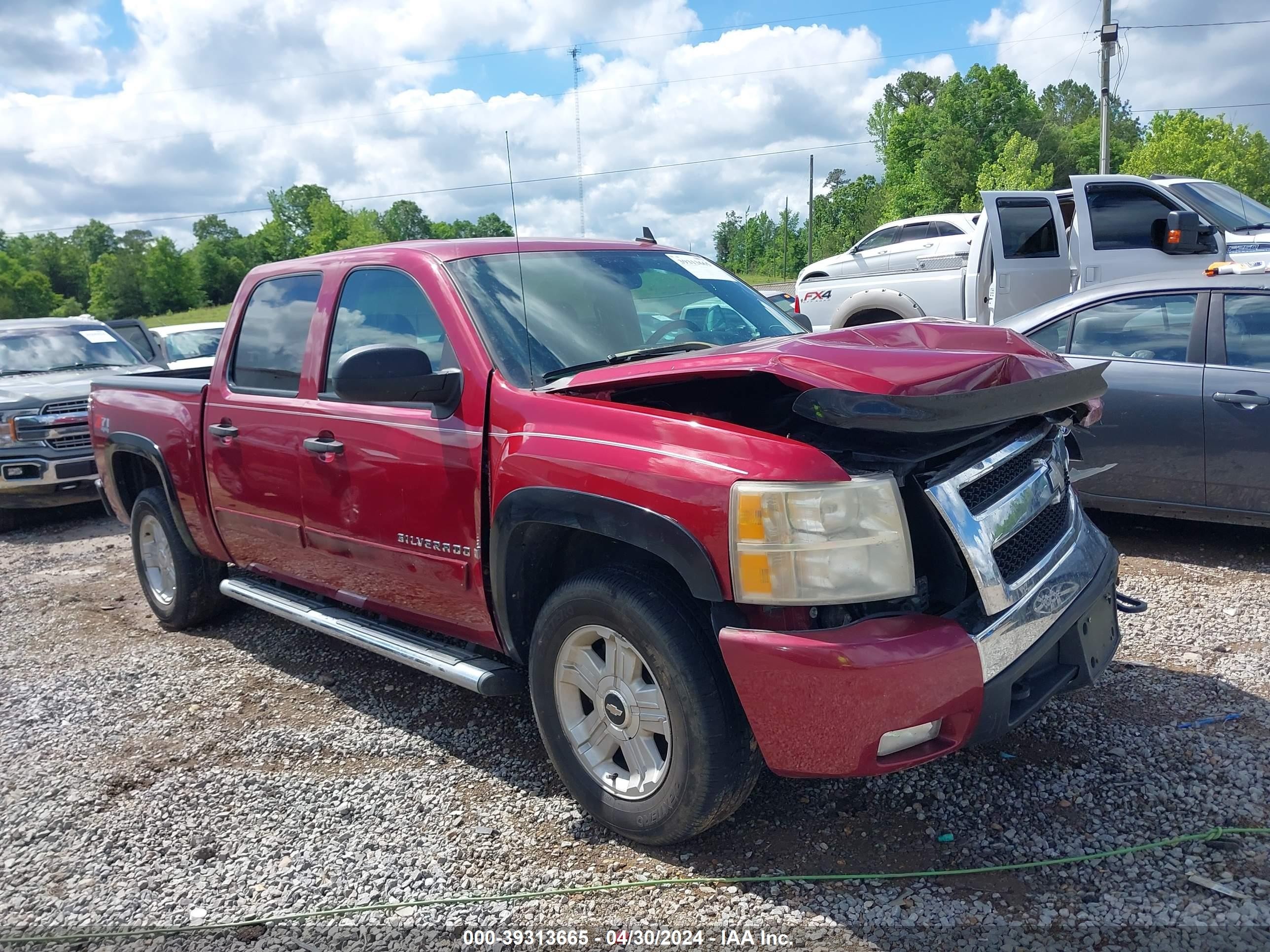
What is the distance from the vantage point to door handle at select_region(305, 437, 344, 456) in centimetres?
368

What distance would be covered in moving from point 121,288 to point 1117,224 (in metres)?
107

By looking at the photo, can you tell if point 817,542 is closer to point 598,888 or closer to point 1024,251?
point 598,888

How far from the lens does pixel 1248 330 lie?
5121 mm

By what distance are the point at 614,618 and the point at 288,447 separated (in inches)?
78.1

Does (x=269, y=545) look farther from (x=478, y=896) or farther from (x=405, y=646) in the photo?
(x=478, y=896)

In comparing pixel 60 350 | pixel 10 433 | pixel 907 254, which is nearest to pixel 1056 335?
pixel 907 254

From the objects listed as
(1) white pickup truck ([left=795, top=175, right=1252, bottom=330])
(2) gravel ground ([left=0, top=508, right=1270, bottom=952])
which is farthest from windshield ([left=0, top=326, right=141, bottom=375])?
(1) white pickup truck ([left=795, top=175, right=1252, bottom=330])

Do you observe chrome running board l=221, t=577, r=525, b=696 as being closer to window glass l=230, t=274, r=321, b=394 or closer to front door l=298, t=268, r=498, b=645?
front door l=298, t=268, r=498, b=645

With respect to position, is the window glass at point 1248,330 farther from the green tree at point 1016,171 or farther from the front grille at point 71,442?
the green tree at point 1016,171

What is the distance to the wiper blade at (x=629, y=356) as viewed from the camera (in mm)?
3211

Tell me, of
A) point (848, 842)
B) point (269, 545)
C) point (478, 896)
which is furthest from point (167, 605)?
point (848, 842)

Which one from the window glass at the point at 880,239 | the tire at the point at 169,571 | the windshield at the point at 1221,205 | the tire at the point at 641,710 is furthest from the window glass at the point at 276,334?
the window glass at the point at 880,239

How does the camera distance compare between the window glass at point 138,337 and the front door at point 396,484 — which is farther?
the window glass at point 138,337

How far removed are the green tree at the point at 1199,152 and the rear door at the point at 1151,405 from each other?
3892 cm
